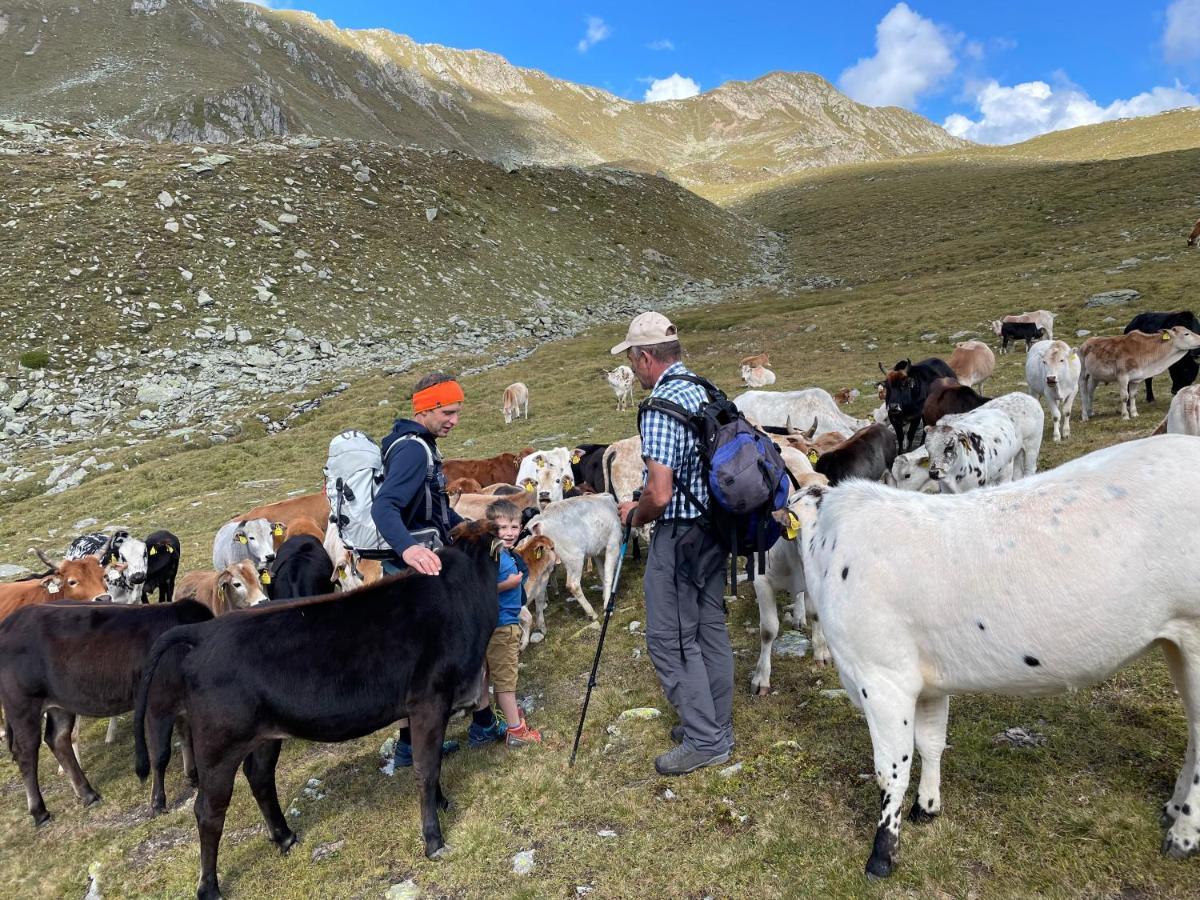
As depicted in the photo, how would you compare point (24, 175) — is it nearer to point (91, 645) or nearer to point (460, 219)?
point (460, 219)

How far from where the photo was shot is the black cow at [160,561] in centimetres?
1055

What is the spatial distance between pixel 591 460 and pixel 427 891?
28.1 feet

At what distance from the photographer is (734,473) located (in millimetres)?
4641

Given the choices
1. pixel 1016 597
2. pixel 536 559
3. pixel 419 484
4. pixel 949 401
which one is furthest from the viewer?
pixel 949 401

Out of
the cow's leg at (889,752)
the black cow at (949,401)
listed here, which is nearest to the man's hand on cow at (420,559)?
the cow's leg at (889,752)

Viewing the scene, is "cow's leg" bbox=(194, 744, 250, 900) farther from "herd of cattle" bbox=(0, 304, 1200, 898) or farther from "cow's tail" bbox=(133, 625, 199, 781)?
"cow's tail" bbox=(133, 625, 199, 781)

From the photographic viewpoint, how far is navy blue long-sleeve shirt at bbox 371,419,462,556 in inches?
204

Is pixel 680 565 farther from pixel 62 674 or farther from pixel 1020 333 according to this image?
pixel 1020 333

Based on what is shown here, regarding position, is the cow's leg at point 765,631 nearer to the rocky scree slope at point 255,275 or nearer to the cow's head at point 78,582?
the cow's head at point 78,582

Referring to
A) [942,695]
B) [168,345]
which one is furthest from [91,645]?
[168,345]

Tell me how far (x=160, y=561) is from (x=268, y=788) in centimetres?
682

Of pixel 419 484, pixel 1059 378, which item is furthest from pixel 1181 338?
pixel 419 484

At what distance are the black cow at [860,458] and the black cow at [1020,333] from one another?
17.5 meters

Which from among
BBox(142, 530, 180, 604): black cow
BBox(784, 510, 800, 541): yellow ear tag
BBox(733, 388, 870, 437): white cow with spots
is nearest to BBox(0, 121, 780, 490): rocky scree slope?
BBox(142, 530, 180, 604): black cow
